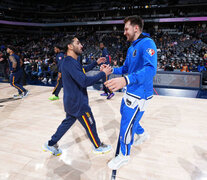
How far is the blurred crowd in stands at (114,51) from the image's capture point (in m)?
9.84

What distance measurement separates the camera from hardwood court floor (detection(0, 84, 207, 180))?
204 cm

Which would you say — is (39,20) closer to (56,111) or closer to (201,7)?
(201,7)

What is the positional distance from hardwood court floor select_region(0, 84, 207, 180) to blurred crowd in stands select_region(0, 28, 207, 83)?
463 cm

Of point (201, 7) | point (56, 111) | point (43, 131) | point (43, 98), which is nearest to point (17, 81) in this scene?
point (43, 98)

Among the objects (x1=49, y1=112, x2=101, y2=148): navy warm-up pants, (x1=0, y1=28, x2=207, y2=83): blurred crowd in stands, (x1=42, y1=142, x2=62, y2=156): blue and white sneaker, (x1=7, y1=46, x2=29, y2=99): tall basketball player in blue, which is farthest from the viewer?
(x1=0, y1=28, x2=207, y2=83): blurred crowd in stands

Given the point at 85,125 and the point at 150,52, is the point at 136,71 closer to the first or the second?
the point at 150,52

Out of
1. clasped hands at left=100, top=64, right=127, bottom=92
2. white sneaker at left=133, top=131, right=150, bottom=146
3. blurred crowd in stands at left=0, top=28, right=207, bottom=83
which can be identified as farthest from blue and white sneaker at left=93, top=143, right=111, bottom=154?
blurred crowd in stands at left=0, top=28, right=207, bottom=83

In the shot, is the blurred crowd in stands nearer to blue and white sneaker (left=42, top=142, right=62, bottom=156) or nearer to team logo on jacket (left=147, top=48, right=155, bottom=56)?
blue and white sneaker (left=42, top=142, right=62, bottom=156)

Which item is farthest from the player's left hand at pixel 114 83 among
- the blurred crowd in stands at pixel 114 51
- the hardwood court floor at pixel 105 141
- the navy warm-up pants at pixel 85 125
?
the blurred crowd in stands at pixel 114 51

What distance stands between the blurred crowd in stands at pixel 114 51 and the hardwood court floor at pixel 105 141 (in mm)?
4634

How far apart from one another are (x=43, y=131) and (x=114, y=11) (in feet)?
95.6

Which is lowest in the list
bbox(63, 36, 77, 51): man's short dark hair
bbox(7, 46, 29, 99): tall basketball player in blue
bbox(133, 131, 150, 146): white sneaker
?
bbox(133, 131, 150, 146): white sneaker

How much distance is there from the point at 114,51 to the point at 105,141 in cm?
1743

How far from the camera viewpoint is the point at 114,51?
1925cm
